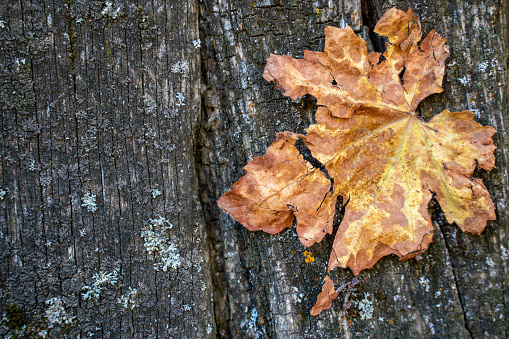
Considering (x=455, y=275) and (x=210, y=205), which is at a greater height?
(x=210, y=205)

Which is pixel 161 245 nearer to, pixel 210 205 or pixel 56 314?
pixel 210 205

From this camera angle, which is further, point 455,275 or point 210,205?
point 210,205

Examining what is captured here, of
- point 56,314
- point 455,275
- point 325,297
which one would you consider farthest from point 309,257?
point 56,314

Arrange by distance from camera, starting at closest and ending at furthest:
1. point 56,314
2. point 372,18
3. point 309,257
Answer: point 56,314
point 309,257
point 372,18

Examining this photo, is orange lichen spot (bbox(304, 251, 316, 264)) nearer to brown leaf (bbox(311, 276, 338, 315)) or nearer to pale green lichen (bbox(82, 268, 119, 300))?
brown leaf (bbox(311, 276, 338, 315))

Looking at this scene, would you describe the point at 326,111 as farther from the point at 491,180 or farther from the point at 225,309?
the point at 225,309

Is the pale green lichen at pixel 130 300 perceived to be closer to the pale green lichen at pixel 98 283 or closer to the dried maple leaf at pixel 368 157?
the pale green lichen at pixel 98 283

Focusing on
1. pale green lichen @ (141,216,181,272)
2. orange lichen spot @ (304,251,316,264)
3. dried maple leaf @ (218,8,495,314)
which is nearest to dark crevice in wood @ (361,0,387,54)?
dried maple leaf @ (218,8,495,314)
